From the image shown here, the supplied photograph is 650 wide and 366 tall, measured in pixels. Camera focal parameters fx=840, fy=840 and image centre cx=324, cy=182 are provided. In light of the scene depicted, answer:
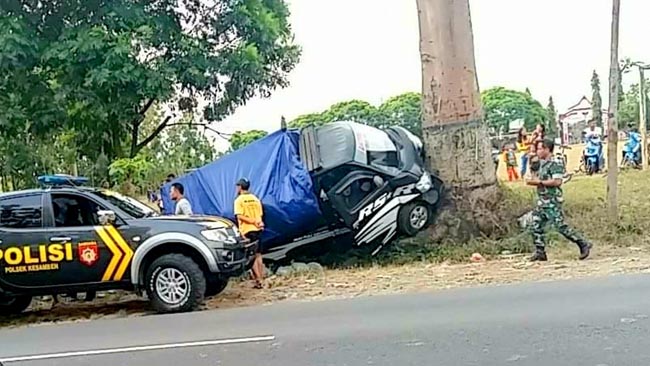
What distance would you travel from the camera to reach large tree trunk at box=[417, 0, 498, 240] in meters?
14.4

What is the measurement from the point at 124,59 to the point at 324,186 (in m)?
4.05

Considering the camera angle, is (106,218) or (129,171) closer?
(106,218)

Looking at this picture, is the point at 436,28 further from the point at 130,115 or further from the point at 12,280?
the point at 12,280

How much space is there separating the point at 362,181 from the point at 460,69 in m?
3.00

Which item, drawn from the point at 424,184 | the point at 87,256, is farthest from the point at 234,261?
the point at 424,184

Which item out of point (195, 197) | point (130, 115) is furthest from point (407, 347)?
point (130, 115)

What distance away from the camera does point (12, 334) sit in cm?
975

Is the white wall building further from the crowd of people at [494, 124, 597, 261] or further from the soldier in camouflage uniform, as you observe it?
Answer: the soldier in camouflage uniform

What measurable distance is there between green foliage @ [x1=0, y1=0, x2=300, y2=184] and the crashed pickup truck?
2.24 meters

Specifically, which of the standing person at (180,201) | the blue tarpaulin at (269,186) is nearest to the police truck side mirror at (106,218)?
the standing person at (180,201)

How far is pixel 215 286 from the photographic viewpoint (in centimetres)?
1082

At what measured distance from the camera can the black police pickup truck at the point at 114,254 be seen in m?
10.2

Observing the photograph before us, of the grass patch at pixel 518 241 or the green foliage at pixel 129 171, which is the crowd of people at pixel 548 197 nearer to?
the grass patch at pixel 518 241

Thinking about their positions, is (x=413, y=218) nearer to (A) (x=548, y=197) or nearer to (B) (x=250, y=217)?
(A) (x=548, y=197)
